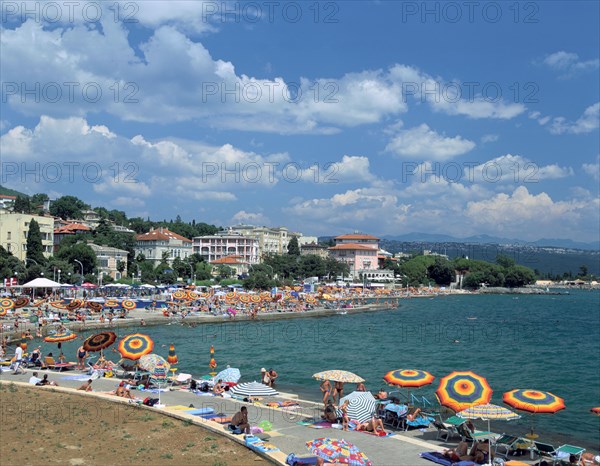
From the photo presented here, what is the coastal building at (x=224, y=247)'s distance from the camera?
385 ft

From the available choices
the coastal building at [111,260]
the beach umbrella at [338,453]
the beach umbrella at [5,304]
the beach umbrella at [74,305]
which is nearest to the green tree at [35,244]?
the coastal building at [111,260]

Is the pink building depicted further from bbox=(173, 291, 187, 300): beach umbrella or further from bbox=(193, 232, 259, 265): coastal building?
bbox=(173, 291, 187, 300): beach umbrella

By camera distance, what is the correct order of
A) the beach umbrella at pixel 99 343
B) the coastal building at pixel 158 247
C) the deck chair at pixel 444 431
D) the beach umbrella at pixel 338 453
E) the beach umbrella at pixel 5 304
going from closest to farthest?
the beach umbrella at pixel 338 453 → the deck chair at pixel 444 431 → the beach umbrella at pixel 99 343 → the beach umbrella at pixel 5 304 → the coastal building at pixel 158 247

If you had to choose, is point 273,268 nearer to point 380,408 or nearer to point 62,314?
point 62,314

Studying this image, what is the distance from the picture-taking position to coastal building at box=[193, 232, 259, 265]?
117331 millimetres

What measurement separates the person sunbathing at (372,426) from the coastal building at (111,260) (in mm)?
68710

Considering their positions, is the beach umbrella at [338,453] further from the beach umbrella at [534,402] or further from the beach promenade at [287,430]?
the beach umbrella at [534,402]

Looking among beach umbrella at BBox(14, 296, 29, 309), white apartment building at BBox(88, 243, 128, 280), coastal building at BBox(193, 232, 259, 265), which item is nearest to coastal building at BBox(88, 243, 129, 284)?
white apartment building at BBox(88, 243, 128, 280)

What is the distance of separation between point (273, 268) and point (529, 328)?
207 ft

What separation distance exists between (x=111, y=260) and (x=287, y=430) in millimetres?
72707

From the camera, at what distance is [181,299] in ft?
179

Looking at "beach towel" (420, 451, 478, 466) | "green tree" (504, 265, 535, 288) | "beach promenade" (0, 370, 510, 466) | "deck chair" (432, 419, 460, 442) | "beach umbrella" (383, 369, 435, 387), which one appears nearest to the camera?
"beach towel" (420, 451, 478, 466)

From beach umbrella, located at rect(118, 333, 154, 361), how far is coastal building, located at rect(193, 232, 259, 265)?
9683 cm

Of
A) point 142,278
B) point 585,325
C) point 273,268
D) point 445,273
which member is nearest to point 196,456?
point 585,325
